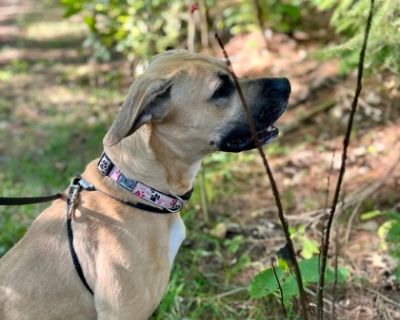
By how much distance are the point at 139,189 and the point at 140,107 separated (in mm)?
506

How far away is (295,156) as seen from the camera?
614 centimetres

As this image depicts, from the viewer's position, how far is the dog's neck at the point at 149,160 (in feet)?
10.2

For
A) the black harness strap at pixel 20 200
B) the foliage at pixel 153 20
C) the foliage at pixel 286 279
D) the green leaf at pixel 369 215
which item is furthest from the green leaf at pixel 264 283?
the foliage at pixel 153 20

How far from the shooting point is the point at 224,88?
315 cm

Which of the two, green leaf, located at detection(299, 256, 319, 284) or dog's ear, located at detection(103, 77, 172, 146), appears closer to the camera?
dog's ear, located at detection(103, 77, 172, 146)

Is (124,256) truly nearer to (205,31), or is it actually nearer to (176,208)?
(176,208)

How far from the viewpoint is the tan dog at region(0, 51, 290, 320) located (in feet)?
9.90

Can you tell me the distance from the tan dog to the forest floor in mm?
779

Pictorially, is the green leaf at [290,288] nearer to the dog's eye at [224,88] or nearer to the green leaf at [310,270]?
the green leaf at [310,270]

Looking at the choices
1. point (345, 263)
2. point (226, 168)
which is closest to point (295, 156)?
point (226, 168)

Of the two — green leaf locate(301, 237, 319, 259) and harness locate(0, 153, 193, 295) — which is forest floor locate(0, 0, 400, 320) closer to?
green leaf locate(301, 237, 319, 259)

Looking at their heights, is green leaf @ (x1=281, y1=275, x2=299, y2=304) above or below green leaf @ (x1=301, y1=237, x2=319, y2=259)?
above

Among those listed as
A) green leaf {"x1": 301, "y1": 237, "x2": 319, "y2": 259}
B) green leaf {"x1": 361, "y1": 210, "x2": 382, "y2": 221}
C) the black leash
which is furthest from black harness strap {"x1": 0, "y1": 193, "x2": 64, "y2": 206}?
green leaf {"x1": 361, "y1": 210, "x2": 382, "y2": 221}

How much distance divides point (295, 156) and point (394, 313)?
8.40 ft
